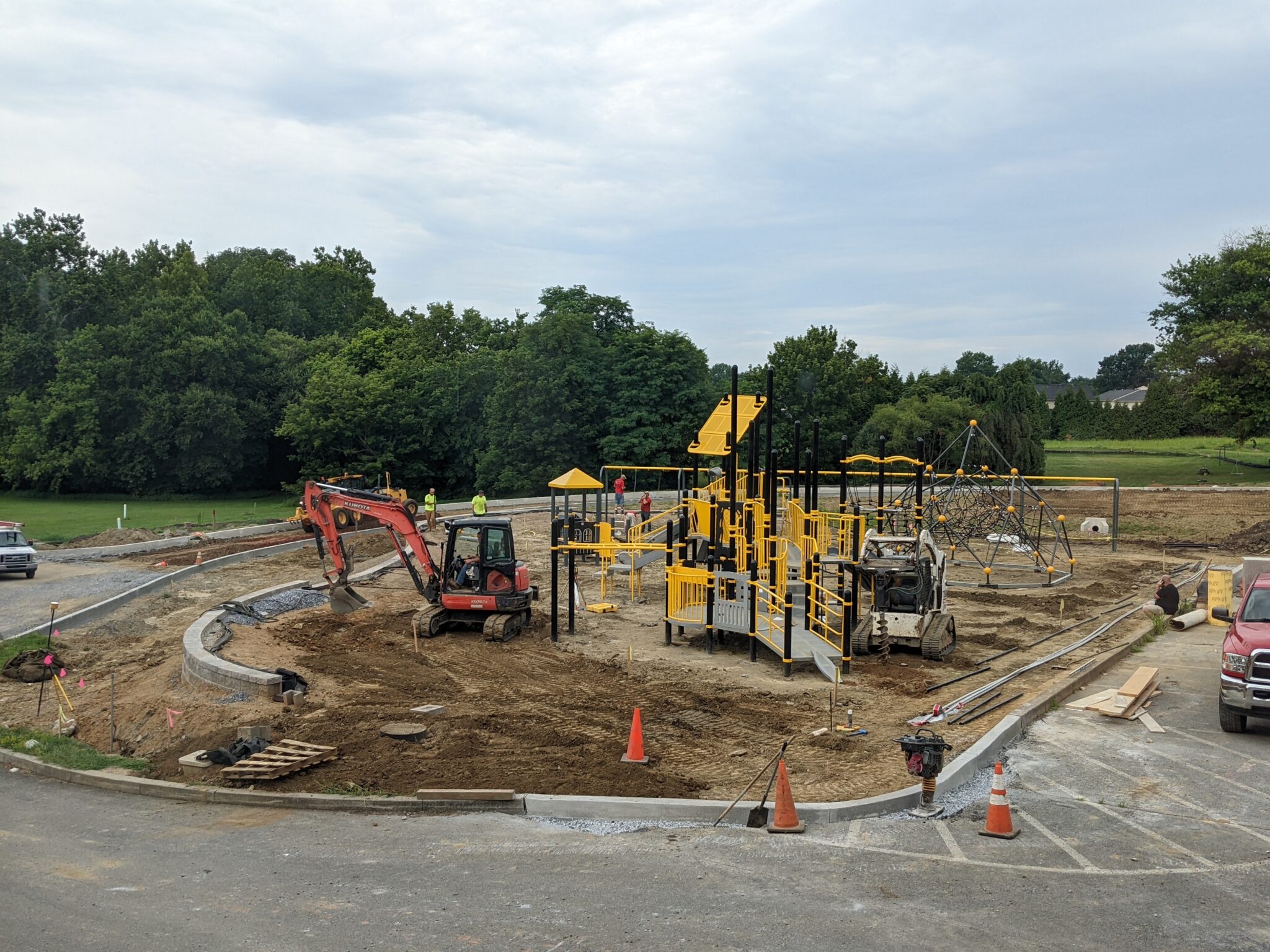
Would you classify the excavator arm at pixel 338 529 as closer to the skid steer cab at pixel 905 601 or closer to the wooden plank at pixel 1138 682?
the skid steer cab at pixel 905 601

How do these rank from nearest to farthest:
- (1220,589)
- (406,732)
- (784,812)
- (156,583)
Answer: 1. (784,812)
2. (406,732)
3. (1220,589)
4. (156,583)

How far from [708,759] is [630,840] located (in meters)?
2.81

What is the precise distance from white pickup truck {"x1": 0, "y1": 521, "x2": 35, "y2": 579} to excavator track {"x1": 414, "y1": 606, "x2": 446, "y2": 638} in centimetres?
1522

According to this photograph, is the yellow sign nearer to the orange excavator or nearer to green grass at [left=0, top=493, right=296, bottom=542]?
the orange excavator

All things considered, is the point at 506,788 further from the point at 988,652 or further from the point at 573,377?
the point at 573,377

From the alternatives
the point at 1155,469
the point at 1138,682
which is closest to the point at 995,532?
the point at 1138,682

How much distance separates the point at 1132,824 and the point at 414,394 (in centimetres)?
6132

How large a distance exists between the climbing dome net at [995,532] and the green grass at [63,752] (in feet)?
67.0

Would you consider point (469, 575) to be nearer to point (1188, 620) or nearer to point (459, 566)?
point (459, 566)

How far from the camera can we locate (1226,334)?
56.4 m

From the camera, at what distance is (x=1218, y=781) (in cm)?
1225

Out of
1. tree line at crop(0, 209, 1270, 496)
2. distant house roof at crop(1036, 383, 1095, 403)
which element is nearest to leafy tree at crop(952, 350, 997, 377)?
distant house roof at crop(1036, 383, 1095, 403)

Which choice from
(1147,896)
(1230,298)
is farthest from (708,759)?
(1230,298)

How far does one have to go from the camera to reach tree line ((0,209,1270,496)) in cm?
6241
